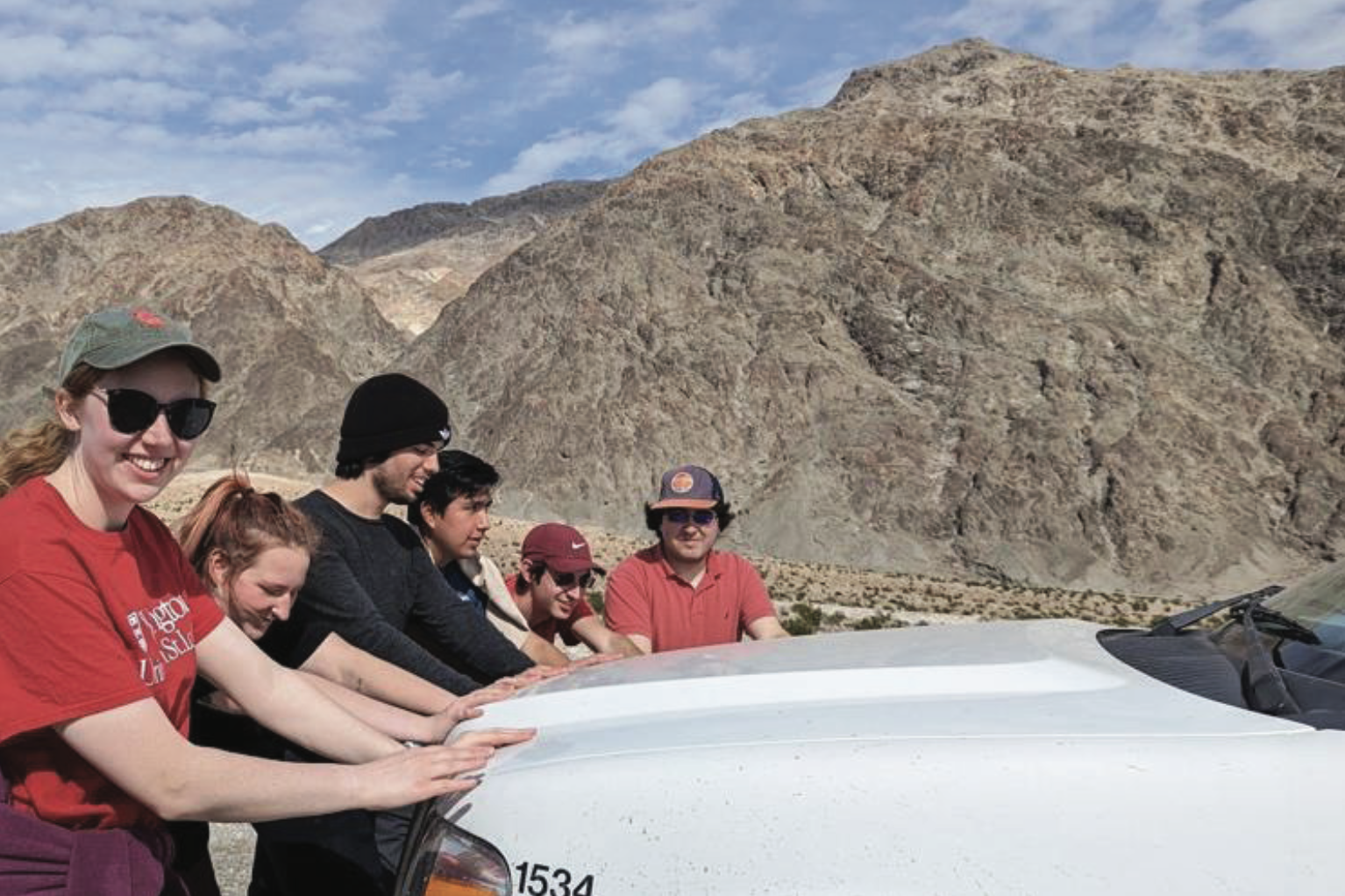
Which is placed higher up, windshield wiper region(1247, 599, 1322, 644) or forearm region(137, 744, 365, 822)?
forearm region(137, 744, 365, 822)

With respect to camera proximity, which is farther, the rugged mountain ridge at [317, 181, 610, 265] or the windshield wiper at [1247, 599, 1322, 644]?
the rugged mountain ridge at [317, 181, 610, 265]

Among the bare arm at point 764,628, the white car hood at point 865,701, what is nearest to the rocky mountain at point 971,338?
the bare arm at point 764,628

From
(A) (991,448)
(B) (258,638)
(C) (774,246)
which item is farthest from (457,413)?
(B) (258,638)

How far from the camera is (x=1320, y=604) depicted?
9.79 ft

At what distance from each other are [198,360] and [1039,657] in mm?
1950

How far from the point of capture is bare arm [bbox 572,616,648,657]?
482cm

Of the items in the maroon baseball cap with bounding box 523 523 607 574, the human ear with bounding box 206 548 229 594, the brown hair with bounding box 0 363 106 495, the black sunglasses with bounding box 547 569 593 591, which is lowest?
the black sunglasses with bounding box 547 569 593 591

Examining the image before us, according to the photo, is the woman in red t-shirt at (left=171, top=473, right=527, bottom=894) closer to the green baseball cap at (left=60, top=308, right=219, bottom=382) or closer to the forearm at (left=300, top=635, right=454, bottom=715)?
the forearm at (left=300, top=635, right=454, bottom=715)

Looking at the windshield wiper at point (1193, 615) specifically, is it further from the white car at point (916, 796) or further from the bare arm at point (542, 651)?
the bare arm at point (542, 651)

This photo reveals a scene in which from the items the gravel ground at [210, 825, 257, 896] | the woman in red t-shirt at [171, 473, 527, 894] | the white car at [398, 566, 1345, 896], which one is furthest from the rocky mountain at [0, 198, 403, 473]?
the white car at [398, 566, 1345, 896]

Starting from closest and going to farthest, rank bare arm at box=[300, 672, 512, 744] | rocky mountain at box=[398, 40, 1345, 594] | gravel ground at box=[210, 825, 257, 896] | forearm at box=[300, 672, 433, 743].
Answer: bare arm at box=[300, 672, 512, 744] < forearm at box=[300, 672, 433, 743] < gravel ground at box=[210, 825, 257, 896] < rocky mountain at box=[398, 40, 1345, 594]

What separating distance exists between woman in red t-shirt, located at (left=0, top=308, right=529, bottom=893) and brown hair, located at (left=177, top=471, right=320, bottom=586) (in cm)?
64

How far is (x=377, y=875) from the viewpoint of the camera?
3162 millimetres

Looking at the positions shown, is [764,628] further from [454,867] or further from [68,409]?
[68,409]
